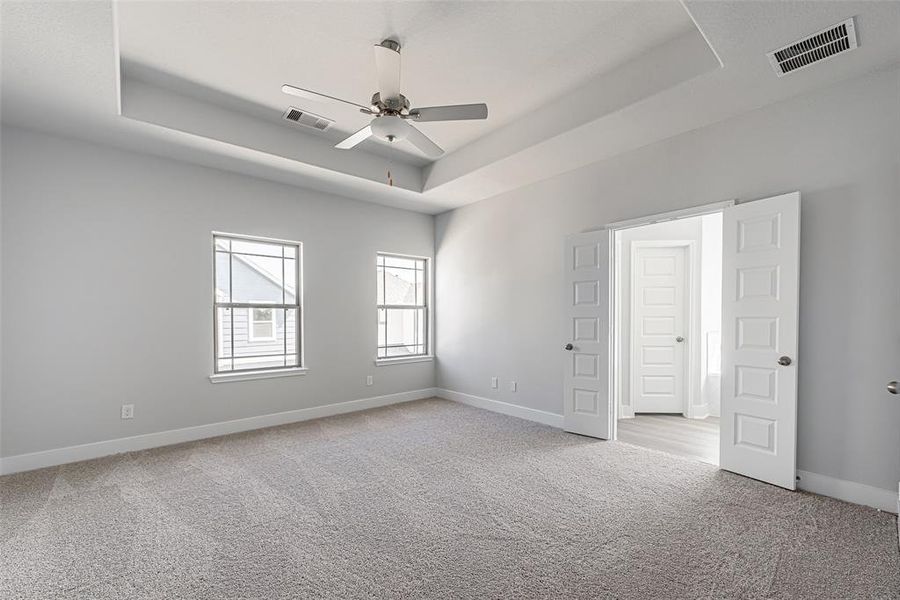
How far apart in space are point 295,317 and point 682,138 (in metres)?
4.52

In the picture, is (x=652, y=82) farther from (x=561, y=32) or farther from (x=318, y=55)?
(x=318, y=55)

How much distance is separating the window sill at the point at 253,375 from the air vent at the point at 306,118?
272 centimetres

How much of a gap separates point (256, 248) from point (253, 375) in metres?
1.46

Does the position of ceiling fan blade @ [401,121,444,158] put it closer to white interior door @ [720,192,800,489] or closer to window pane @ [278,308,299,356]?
white interior door @ [720,192,800,489]

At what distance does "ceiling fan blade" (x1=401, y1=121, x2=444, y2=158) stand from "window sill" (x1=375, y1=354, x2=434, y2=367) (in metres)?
3.30

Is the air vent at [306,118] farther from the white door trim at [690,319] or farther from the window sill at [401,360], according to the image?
the white door trim at [690,319]

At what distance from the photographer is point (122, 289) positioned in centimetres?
387

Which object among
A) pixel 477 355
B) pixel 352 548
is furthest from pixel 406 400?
pixel 352 548

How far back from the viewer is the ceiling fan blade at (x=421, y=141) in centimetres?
293

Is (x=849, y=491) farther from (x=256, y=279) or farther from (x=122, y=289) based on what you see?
(x=122, y=289)

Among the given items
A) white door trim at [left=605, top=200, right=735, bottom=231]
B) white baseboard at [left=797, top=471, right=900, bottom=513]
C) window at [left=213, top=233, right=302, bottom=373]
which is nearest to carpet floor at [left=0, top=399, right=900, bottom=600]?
white baseboard at [left=797, top=471, right=900, bottom=513]

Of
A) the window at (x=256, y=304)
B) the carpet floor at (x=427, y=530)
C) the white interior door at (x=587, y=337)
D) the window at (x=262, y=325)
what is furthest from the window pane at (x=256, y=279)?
the white interior door at (x=587, y=337)

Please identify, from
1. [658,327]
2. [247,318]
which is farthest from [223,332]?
[658,327]

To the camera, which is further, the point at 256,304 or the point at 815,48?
the point at 256,304
